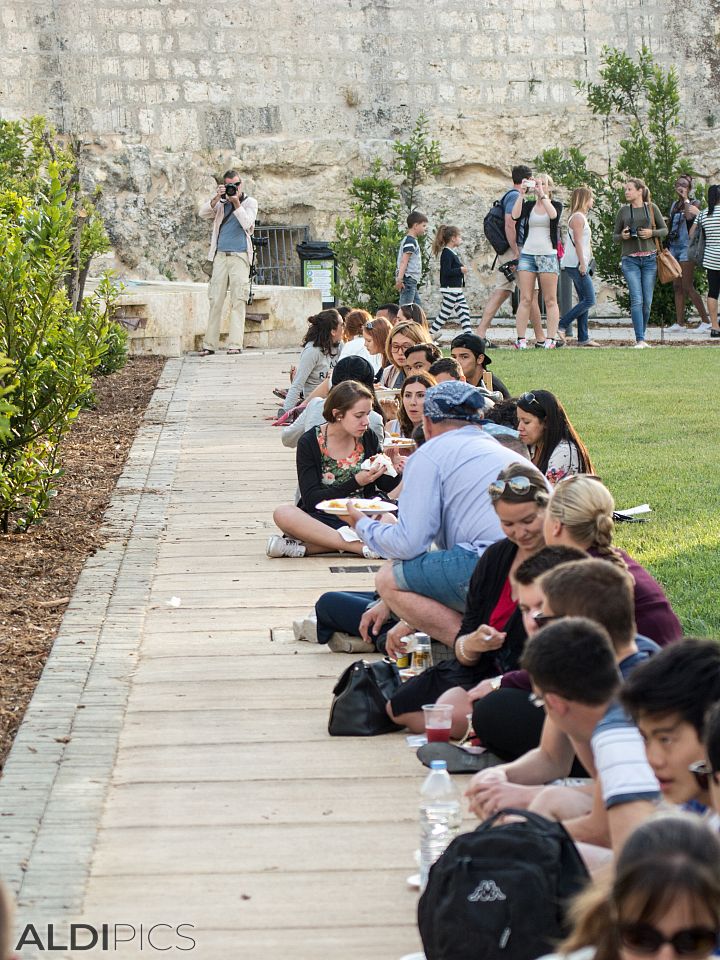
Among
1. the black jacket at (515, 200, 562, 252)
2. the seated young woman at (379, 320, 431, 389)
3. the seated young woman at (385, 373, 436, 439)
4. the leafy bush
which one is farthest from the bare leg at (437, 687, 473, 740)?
the black jacket at (515, 200, 562, 252)

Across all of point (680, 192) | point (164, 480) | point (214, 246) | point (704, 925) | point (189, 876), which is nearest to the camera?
point (704, 925)

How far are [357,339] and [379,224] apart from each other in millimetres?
11169

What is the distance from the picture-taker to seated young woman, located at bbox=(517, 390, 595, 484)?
7.43 m

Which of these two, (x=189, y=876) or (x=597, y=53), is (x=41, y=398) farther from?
(x=597, y=53)

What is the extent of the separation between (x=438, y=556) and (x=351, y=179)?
66.6 ft

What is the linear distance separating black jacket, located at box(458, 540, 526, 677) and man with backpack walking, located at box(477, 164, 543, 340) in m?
12.7

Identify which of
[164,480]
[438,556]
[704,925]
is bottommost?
[164,480]

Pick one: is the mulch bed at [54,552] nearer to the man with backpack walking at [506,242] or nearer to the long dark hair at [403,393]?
the long dark hair at [403,393]

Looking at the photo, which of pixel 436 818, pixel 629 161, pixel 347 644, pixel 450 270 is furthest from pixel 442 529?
pixel 629 161

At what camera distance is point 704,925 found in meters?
2.20

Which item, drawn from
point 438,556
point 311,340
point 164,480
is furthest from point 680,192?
point 438,556

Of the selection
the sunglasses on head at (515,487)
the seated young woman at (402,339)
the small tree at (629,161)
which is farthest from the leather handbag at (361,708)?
the small tree at (629,161)

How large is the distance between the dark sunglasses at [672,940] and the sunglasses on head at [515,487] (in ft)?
10.2

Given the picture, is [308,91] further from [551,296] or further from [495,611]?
[495,611]
